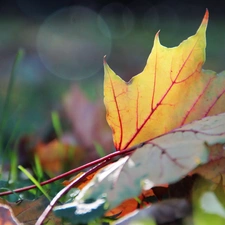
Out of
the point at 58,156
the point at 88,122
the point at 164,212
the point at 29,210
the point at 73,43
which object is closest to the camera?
the point at 164,212

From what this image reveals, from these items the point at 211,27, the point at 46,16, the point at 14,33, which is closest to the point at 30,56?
the point at 14,33

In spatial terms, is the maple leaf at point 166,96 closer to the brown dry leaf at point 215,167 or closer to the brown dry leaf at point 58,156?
the brown dry leaf at point 215,167

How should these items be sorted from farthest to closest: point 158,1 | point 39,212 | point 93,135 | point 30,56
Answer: point 158,1 → point 30,56 → point 93,135 → point 39,212

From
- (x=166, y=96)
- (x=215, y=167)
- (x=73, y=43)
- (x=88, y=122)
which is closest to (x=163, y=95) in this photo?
(x=166, y=96)

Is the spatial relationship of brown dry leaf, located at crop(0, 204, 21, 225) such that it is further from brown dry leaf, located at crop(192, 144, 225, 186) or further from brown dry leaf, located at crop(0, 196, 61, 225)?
brown dry leaf, located at crop(192, 144, 225, 186)

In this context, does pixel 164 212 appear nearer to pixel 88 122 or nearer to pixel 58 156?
pixel 58 156

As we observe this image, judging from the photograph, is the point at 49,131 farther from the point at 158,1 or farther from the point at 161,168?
the point at 158,1

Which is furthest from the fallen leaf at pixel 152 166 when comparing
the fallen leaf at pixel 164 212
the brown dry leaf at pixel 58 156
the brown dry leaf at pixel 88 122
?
the brown dry leaf at pixel 88 122
